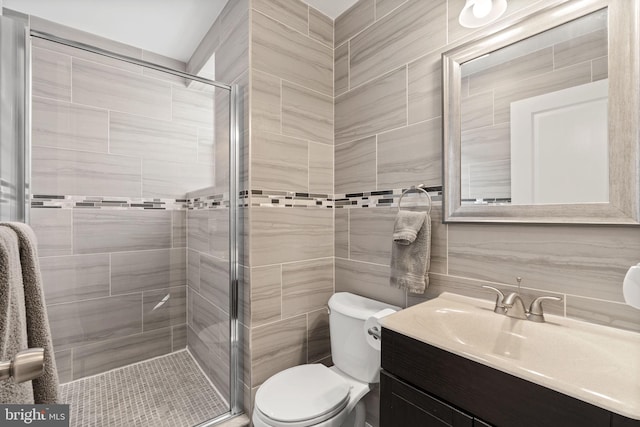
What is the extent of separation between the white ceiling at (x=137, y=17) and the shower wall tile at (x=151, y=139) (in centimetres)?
80

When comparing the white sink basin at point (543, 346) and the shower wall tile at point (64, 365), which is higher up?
the white sink basin at point (543, 346)

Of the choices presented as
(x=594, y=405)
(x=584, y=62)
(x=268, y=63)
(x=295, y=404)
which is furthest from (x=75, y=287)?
(x=584, y=62)

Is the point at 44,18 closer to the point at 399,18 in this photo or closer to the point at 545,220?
the point at 399,18

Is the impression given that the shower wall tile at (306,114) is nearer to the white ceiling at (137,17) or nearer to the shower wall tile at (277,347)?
the white ceiling at (137,17)

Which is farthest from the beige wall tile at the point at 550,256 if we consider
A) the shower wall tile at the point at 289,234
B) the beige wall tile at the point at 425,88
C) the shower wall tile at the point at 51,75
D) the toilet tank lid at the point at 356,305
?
the shower wall tile at the point at 51,75

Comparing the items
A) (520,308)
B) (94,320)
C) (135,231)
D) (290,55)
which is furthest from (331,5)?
(94,320)

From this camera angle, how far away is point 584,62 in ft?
3.23

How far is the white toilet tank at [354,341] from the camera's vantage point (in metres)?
1.36

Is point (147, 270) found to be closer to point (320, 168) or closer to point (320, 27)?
point (320, 168)

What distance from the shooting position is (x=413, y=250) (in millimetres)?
1324

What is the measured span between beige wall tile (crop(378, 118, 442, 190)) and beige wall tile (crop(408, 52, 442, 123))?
0.15 ft

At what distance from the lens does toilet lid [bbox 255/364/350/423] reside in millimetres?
1163

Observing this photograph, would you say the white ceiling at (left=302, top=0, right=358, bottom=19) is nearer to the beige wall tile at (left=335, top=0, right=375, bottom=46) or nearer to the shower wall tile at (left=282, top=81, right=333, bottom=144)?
the beige wall tile at (left=335, top=0, right=375, bottom=46)

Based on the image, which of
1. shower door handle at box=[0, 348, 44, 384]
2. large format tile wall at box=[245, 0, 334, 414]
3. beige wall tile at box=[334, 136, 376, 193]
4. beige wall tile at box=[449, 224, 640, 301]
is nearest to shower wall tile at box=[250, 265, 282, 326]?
large format tile wall at box=[245, 0, 334, 414]
